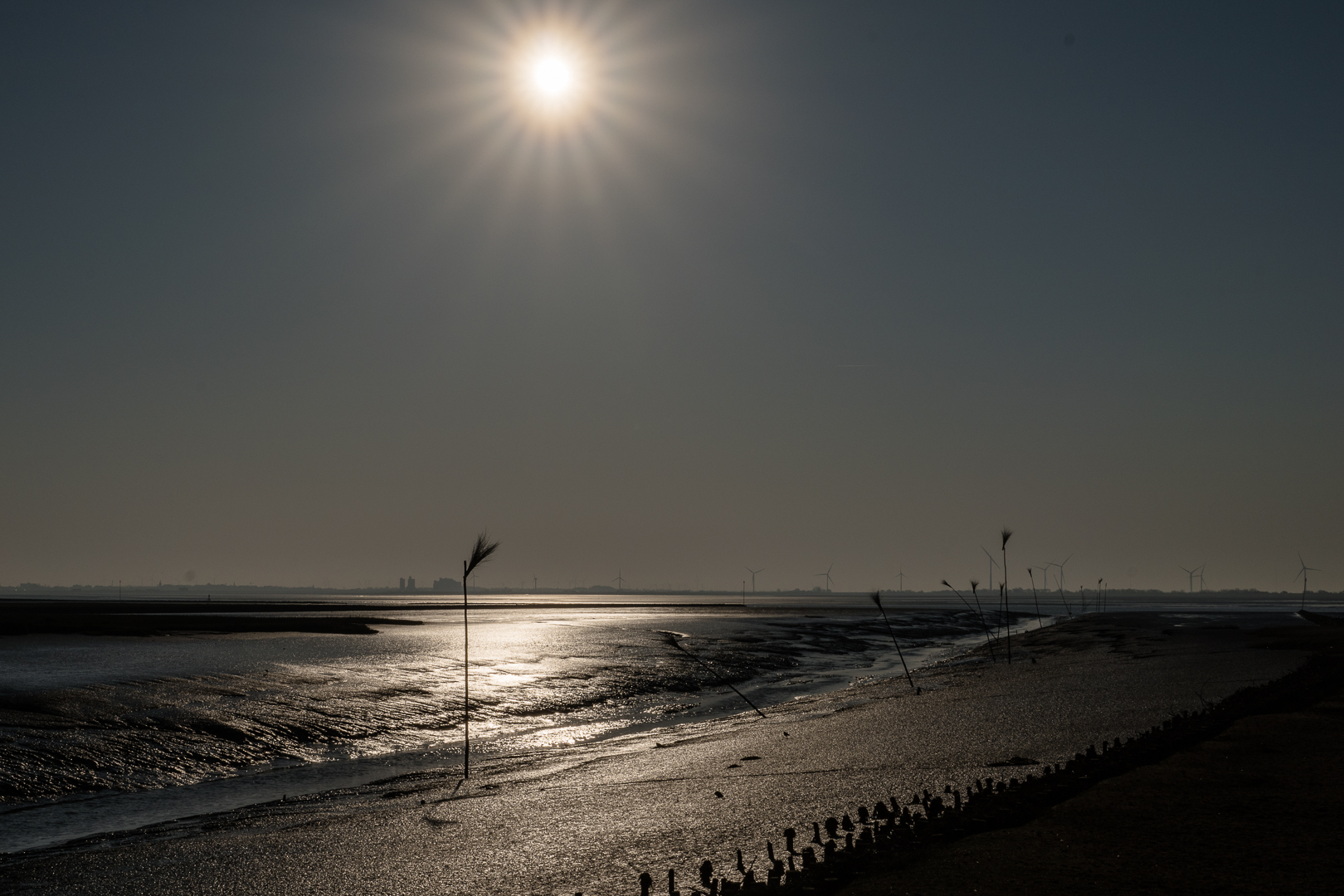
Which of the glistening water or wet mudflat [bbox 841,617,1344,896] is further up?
wet mudflat [bbox 841,617,1344,896]

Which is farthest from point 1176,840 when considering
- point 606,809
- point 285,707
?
point 285,707

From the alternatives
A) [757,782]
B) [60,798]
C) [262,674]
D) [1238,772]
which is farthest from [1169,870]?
[262,674]

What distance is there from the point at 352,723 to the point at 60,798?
7356 millimetres

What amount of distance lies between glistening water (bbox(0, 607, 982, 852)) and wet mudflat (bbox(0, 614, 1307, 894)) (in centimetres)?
229

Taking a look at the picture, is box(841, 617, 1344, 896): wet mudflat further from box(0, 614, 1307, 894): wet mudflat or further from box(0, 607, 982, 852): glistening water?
box(0, 607, 982, 852): glistening water

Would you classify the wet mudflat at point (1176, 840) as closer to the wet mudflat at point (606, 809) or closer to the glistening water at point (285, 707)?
the wet mudflat at point (606, 809)

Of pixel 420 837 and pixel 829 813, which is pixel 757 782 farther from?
pixel 420 837

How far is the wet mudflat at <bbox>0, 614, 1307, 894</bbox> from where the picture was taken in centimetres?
861

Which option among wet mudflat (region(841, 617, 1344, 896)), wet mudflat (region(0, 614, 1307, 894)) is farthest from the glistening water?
wet mudflat (region(841, 617, 1344, 896))

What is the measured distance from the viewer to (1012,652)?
42.1 meters

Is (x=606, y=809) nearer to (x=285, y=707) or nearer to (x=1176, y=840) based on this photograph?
(x=1176, y=840)

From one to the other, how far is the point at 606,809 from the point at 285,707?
14.4 metres

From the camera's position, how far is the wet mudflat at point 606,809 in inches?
339

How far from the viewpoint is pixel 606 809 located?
1085 centimetres
